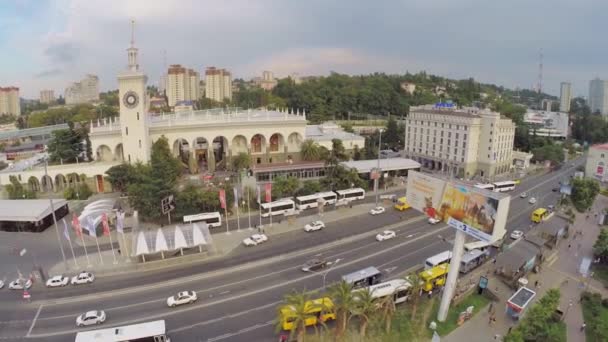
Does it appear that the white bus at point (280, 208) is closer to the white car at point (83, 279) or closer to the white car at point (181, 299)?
the white car at point (181, 299)

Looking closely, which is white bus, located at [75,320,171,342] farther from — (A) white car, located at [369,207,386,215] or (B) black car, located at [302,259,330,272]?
(A) white car, located at [369,207,386,215]

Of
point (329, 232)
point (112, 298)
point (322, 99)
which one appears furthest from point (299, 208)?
point (322, 99)

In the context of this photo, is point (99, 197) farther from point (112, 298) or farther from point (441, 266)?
point (441, 266)

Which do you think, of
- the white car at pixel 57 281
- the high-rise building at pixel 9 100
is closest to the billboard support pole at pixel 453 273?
the white car at pixel 57 281

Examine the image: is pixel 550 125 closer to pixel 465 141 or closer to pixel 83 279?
pixel 465 141

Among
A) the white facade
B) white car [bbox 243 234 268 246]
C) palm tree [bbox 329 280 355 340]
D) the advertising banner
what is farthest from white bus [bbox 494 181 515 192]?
the white facade

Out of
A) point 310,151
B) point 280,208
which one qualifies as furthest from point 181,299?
point 310,151
